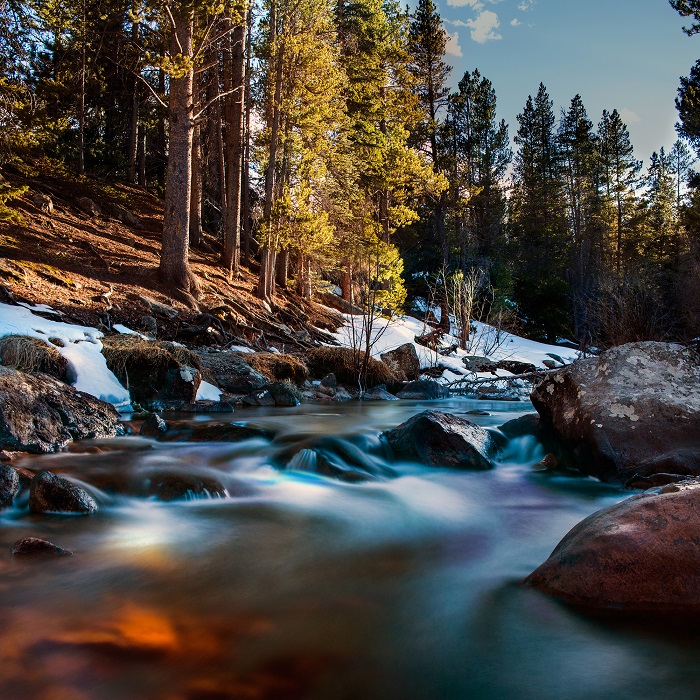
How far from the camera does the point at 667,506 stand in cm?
282

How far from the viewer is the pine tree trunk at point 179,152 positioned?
1267 centimetres

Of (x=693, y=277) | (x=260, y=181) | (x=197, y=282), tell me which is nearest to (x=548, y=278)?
(x=693, y=277)

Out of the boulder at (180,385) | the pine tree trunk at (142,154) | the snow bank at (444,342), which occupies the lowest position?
the boulder at (180,385)

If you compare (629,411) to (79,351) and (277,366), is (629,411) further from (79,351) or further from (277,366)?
(277,366)

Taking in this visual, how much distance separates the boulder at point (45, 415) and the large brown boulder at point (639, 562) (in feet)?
14.9

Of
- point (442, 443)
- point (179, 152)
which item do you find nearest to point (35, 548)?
point (442, 443)

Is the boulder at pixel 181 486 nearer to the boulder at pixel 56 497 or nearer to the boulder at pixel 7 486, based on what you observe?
the boulder at pixel 56 497

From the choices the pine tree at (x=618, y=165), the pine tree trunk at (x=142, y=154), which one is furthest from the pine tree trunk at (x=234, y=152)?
the pine tree at (x=618, y=165)

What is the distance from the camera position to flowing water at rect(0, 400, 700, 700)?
2.17 meters

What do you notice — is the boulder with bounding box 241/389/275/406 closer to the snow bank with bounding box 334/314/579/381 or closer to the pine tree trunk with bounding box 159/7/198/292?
the snow bank with bounding box 334/314/579/381

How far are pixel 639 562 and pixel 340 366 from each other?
10640 millimetres

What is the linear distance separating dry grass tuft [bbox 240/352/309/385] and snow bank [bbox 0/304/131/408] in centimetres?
311

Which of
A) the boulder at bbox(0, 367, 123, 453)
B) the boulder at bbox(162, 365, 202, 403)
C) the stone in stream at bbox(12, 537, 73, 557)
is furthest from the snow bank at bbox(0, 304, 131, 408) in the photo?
the stone in stream at bbox(12, 537, 73, 557)

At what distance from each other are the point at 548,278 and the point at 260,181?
1905 cm
